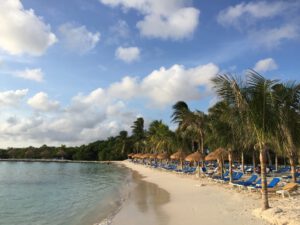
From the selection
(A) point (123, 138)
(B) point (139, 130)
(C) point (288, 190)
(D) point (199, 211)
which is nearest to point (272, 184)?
(C) point (288, 190)

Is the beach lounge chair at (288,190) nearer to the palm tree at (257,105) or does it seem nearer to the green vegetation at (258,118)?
the green vegetation at (258,118)

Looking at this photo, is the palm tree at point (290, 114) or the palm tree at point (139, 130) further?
the palm tree at point (139, 130)

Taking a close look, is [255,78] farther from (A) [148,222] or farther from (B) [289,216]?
(A) [148,222]

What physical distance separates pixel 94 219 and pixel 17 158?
12514cm

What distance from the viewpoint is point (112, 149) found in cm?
9100

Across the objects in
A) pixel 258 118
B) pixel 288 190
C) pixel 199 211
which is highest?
pixel 258 118

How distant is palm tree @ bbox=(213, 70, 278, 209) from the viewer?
32.1 ft

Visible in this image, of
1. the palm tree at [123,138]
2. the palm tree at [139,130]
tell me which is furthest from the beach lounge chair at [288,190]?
the palm tree at [123,138]

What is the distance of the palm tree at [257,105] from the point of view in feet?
32.1

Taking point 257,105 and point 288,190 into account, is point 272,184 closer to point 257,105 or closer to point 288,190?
point 288,190

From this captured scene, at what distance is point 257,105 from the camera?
980cm

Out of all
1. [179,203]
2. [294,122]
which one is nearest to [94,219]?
[179,203]

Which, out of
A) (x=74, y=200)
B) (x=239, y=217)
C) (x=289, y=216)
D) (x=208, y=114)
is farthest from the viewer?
(x=208, y=114)

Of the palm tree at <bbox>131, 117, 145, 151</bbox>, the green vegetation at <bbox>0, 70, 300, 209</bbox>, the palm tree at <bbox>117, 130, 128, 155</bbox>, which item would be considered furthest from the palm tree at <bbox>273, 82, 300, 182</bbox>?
the palm tree at <bbox>117, 130, 128, 155</bbox>
